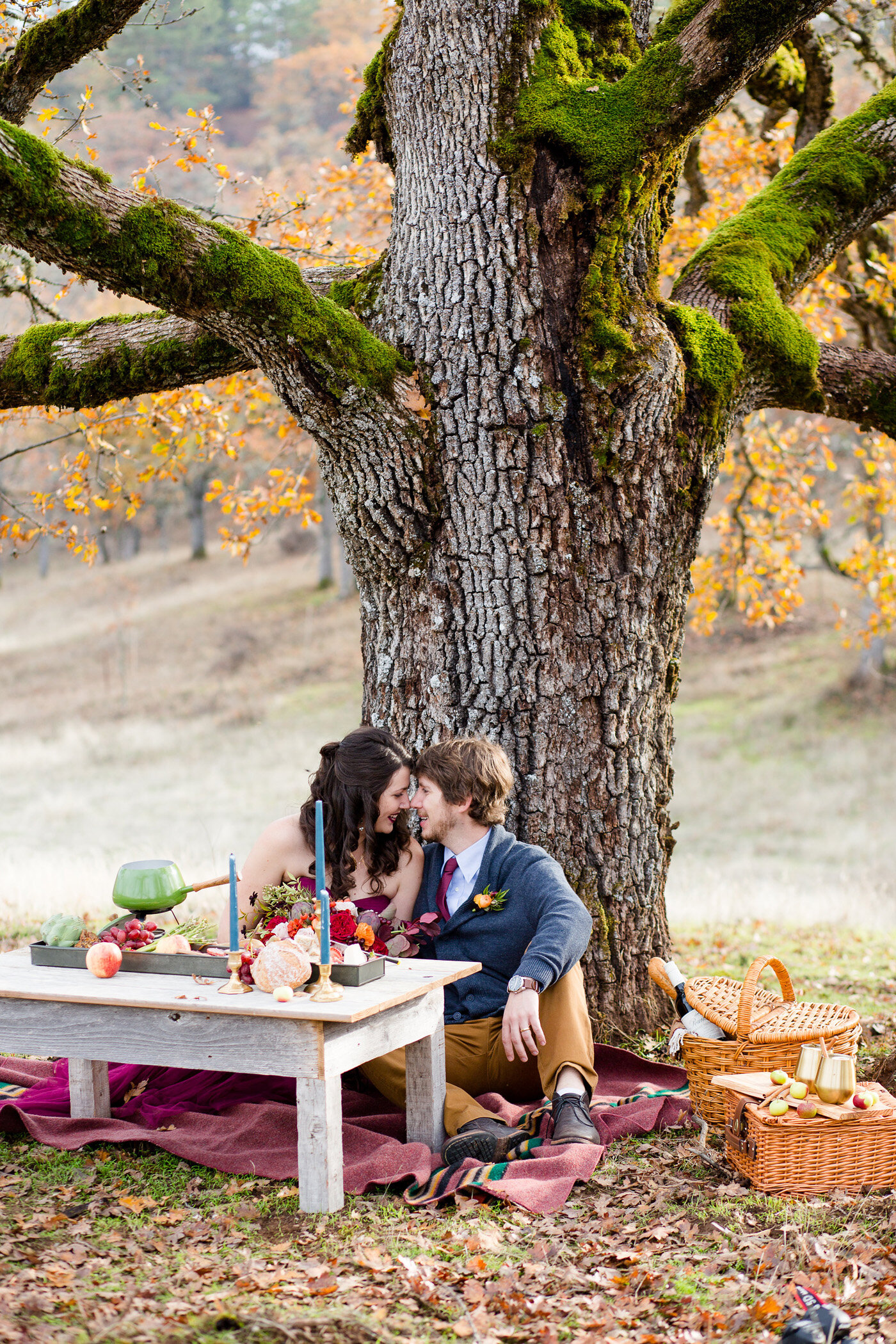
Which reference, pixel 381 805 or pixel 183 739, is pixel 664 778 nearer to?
pixel 381 805

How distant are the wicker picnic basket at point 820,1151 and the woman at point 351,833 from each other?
1.56 metres

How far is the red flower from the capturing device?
4.02m

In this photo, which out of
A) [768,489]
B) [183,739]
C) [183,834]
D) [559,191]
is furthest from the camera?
[183,739]

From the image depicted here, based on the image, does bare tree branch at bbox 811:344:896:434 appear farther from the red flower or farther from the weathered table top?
the red flower

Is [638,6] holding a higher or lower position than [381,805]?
higher

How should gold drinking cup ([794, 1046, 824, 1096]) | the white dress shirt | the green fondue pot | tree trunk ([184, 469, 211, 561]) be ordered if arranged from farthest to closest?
tree trunk ([184, 469, 211, 561]) → the white dress shirt → the green fondue pot → gold drinking cup ([794, 1046, 824, 1096])

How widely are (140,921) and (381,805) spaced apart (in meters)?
0.96

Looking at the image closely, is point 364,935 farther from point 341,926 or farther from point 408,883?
point 408,883

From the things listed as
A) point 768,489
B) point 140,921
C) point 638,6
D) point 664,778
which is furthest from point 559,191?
point 768,489

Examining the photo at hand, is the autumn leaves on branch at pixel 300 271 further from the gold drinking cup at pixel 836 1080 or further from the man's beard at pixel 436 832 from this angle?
the gold drinking cup at pixel 836 1080

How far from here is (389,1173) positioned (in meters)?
3.82

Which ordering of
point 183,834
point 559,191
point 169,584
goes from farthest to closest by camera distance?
point 169,584 → point 183,834 → point 559,191

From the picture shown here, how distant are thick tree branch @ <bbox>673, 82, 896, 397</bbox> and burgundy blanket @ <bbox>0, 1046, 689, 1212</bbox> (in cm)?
329

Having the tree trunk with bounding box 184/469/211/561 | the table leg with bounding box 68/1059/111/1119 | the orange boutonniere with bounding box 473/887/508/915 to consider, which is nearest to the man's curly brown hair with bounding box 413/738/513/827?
the orange boutonniere with bounding box 473/887/508/915
